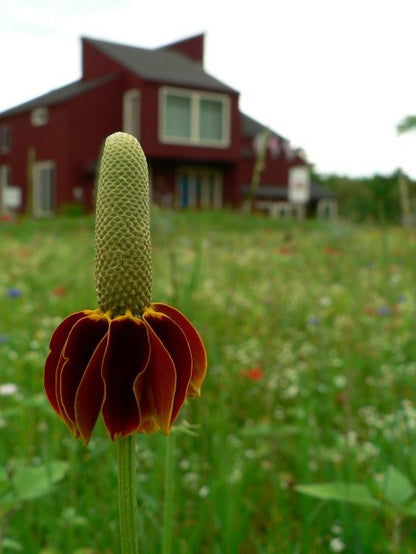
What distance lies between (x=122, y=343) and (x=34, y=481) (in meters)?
0.80

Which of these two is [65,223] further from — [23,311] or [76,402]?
[76,402]

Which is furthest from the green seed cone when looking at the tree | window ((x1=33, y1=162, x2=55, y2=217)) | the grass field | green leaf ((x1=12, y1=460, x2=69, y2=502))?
window ((x1=33, y1=162, x2=55, y2=217))

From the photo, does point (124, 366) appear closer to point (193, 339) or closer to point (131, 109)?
point (193, 339)

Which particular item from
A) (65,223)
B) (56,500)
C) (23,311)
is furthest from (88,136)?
(56,500)

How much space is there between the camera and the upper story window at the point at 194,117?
24297 millimetres

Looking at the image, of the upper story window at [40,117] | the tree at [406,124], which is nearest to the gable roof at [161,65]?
the upper story window at [40,117]

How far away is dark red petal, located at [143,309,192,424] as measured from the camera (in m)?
0.57

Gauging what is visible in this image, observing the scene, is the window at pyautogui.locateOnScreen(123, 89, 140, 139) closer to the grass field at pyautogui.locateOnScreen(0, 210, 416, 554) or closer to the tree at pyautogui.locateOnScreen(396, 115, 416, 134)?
the grass field at pyautogui.locateOnScreen(0, 210, 416, 554)

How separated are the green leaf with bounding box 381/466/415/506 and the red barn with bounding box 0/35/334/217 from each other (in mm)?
21029

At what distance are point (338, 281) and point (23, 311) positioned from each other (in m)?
2.81

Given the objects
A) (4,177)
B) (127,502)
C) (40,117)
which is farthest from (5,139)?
(127,502)

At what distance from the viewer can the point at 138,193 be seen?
0.57 meters

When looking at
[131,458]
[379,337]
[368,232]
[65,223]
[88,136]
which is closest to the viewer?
[131,458]

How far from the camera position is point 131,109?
24016 millimetres
